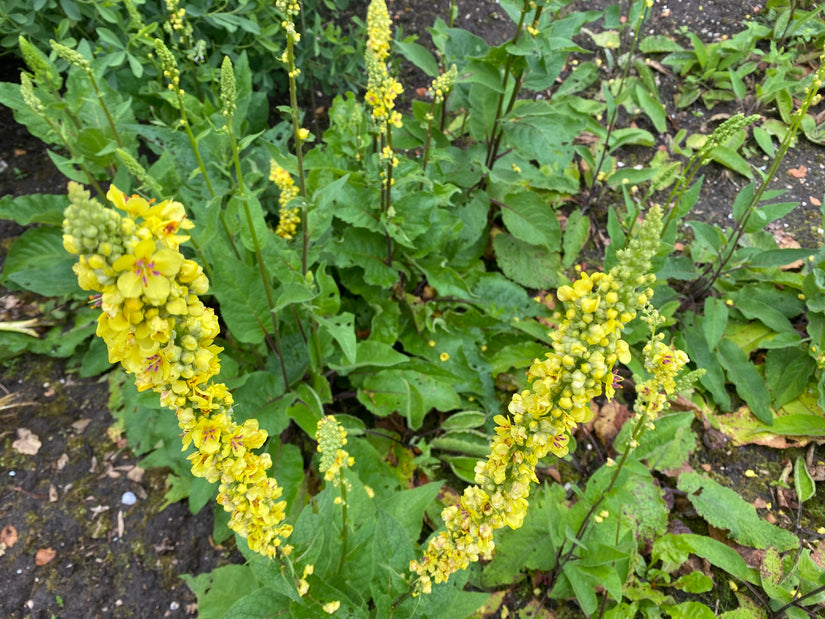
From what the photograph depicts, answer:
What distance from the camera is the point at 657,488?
124 inches

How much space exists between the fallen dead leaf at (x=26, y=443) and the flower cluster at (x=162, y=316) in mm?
2784

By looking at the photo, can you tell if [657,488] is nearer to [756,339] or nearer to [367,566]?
[756,339]

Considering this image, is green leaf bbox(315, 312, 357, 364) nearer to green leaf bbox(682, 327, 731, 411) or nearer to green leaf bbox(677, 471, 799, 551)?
green leaf bbox(677, 471, 799, 551)

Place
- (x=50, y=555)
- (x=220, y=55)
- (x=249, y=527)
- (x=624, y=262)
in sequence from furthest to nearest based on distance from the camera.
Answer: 1. (x=220, y=55)
2. (x=50, y=555)
3. (x=249, y=527)
4. (x=624, y=262)

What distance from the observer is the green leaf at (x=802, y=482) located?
3323 millimetres

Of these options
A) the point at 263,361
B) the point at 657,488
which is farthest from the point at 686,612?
the point at 263,361

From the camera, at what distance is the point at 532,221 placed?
419 cm

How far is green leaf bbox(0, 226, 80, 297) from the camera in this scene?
3.48m

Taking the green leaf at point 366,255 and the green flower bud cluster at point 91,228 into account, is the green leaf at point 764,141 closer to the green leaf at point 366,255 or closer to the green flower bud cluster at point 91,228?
the green leaf at point 366,255

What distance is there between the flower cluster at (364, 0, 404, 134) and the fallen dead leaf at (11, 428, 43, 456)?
312cm

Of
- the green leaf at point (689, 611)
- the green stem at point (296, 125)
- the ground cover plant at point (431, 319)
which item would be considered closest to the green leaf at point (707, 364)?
the ground cover plant at point (431, 319)

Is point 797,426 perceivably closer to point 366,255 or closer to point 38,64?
point 366,255

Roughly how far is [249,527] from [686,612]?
2.59 m

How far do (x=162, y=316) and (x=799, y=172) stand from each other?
5.75 m
